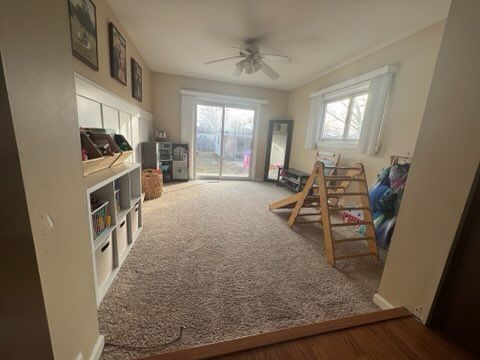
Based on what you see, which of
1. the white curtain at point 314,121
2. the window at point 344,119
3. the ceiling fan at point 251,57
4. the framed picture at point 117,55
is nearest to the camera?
the framed picture at point 117,55

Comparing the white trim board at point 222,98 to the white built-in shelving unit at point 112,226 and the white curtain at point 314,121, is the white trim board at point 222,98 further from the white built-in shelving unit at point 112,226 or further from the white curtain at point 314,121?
the white built-in shelving unit at point 112,226

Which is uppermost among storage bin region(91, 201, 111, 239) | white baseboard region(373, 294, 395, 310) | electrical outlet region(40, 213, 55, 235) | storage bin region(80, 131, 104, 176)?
storage bin region(80, 131, 104, 176)

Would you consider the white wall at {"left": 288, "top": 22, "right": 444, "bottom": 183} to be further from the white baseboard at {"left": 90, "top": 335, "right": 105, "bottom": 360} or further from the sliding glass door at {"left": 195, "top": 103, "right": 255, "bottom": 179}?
the white baseboard at {"left": 90, "top": 335, "right": 105, "bottom": 360}

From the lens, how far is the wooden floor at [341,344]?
82cm

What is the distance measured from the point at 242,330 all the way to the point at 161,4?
2.98 metres

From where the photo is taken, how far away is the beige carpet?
1131 mm

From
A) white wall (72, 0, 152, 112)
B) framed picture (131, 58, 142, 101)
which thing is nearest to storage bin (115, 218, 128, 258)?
white wall (72, 0, 152, 112)

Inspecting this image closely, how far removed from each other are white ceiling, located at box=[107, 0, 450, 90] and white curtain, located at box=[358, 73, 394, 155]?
50cm

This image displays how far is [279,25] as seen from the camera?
220cm

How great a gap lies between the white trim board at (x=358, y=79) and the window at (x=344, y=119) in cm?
21

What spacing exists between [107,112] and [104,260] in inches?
59.7

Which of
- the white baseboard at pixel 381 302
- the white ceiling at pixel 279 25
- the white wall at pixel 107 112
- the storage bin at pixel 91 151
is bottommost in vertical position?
the white baseboard at pixel 381 302

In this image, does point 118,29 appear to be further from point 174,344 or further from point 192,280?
point 174,344

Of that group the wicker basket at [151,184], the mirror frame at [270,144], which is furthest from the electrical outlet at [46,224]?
the mirror frame at [270,144]
